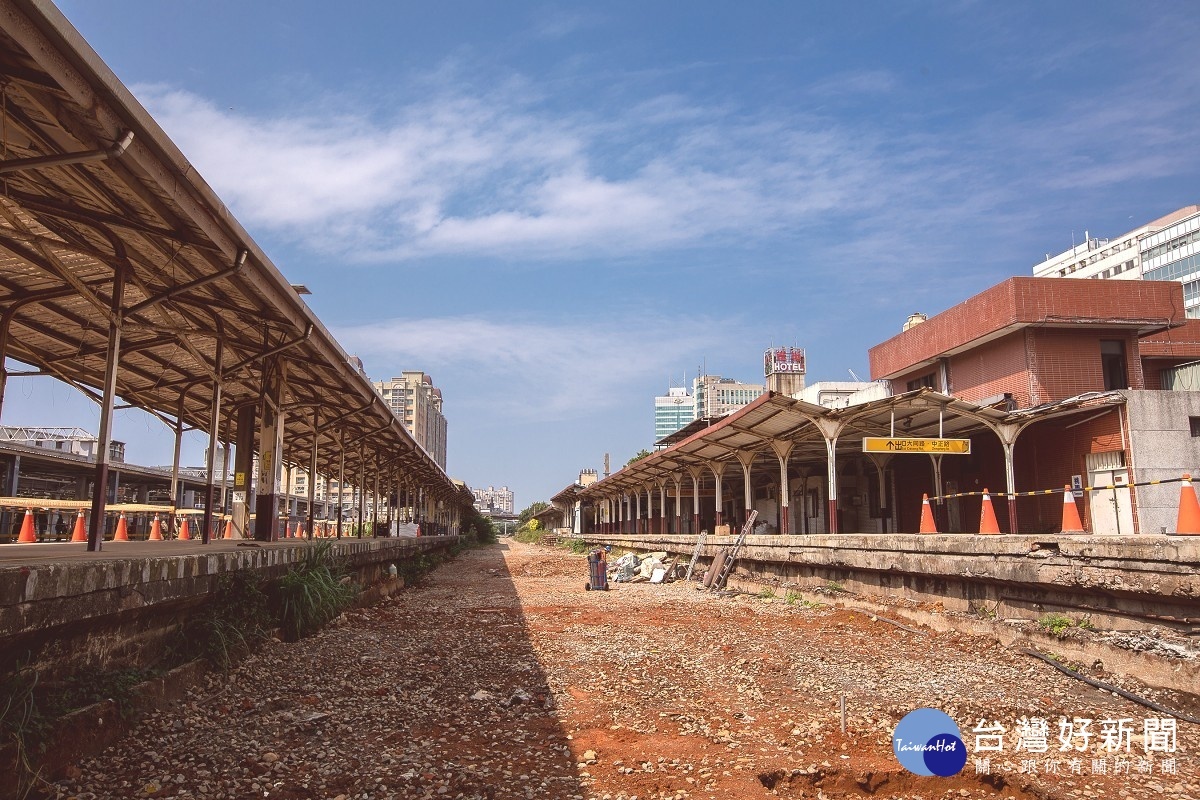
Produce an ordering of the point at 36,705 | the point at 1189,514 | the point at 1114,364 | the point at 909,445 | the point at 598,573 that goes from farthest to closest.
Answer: the point at 1114,364, the point at 598,573, the point at 909,445, the point at 1189,514, the point at 36,705

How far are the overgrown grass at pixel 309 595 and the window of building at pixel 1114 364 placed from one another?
55.7 ft

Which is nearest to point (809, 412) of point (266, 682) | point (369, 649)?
point (369, 649)

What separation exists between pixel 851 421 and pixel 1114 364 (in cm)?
677

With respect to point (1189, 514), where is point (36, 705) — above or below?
below

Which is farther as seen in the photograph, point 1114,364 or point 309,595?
point 1114,364

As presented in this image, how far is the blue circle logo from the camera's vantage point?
11.5 feet

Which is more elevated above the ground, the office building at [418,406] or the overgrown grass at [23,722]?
the office building at [418,406]

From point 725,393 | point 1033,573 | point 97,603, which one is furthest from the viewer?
point 725,393

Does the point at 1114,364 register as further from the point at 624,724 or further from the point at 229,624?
the point at 229,624

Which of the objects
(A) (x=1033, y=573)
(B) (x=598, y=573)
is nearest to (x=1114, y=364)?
(A) (x=1033, y=573)

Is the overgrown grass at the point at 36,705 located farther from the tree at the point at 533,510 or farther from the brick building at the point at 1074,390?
the tree at the point at 533,510

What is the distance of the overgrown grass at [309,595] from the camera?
7.56 m

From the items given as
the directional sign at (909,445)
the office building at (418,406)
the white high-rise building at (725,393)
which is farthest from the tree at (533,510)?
the directional sign at (909,445)

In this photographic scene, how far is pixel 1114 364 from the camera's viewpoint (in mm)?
17219
